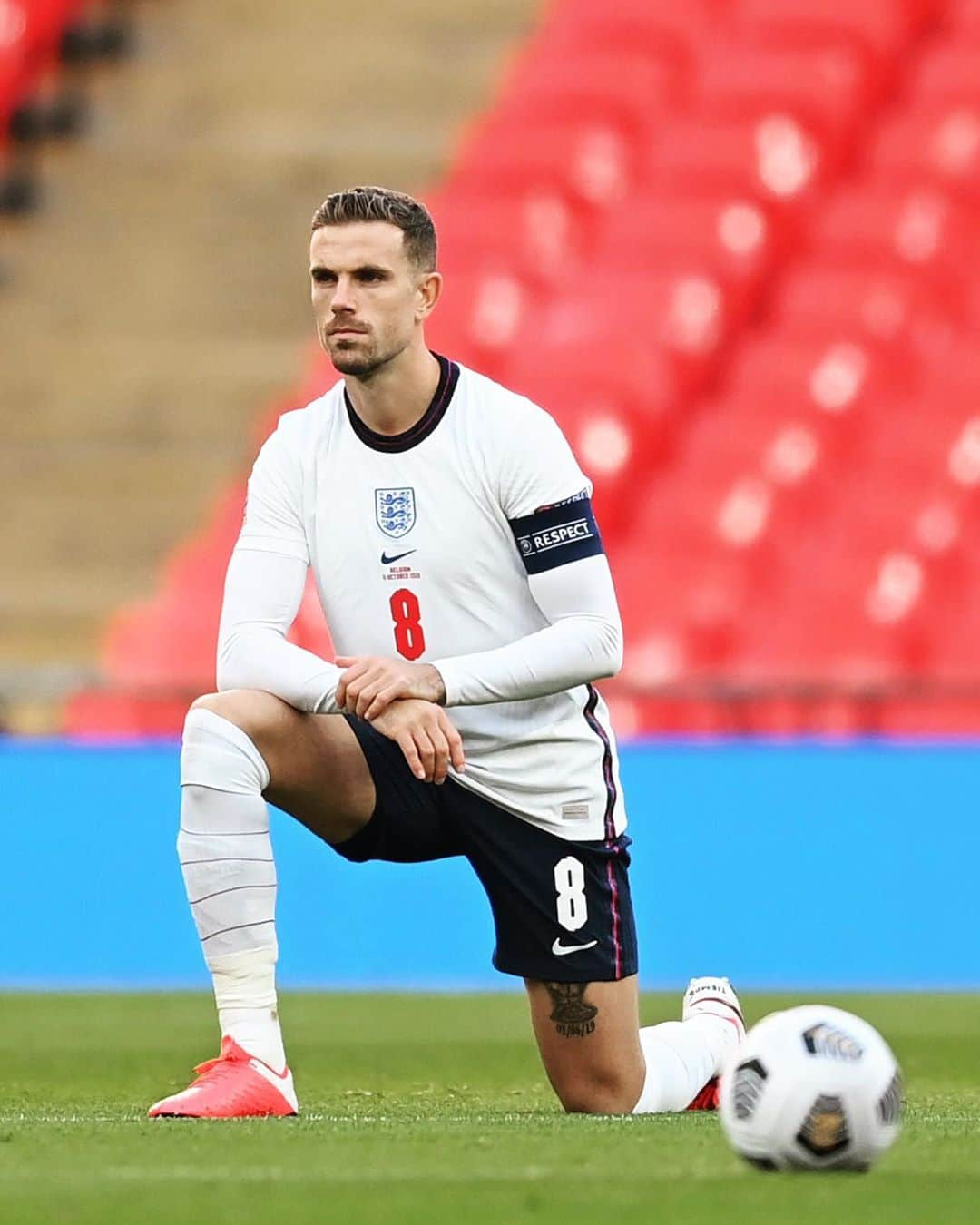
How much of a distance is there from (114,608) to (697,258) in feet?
11.6

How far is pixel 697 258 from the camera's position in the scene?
14.9 metres

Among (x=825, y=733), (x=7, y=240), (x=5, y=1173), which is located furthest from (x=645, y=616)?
(x=5, y=1173)

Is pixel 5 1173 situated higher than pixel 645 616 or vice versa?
pixel 645 616

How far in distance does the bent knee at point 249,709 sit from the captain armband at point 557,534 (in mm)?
530

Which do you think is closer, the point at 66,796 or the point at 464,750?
the point at 464,750

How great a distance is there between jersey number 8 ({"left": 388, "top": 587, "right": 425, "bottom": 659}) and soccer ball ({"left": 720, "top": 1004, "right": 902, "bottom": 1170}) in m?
1.36

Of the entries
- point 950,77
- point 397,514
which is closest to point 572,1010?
point 397,514

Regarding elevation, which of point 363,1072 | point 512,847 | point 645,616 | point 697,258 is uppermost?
point 697,258

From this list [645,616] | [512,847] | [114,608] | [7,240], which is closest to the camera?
[512,847]

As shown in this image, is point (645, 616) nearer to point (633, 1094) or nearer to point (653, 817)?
point (653, 817)

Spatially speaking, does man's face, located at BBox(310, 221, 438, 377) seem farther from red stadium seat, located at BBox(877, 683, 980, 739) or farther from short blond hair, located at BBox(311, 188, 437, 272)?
→ red stadium seat, located at BBox(877, 683, 980, 739)

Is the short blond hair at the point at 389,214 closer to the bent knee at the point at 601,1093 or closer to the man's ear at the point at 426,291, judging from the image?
the man's ear at the point at 426,291

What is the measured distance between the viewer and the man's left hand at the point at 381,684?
508 cm

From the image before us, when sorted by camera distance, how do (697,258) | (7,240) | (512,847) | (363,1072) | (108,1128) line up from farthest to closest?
1. (7,240)
2. (697,258)
3. (363,1072)
4. (512,847)
5. (108,1128)
